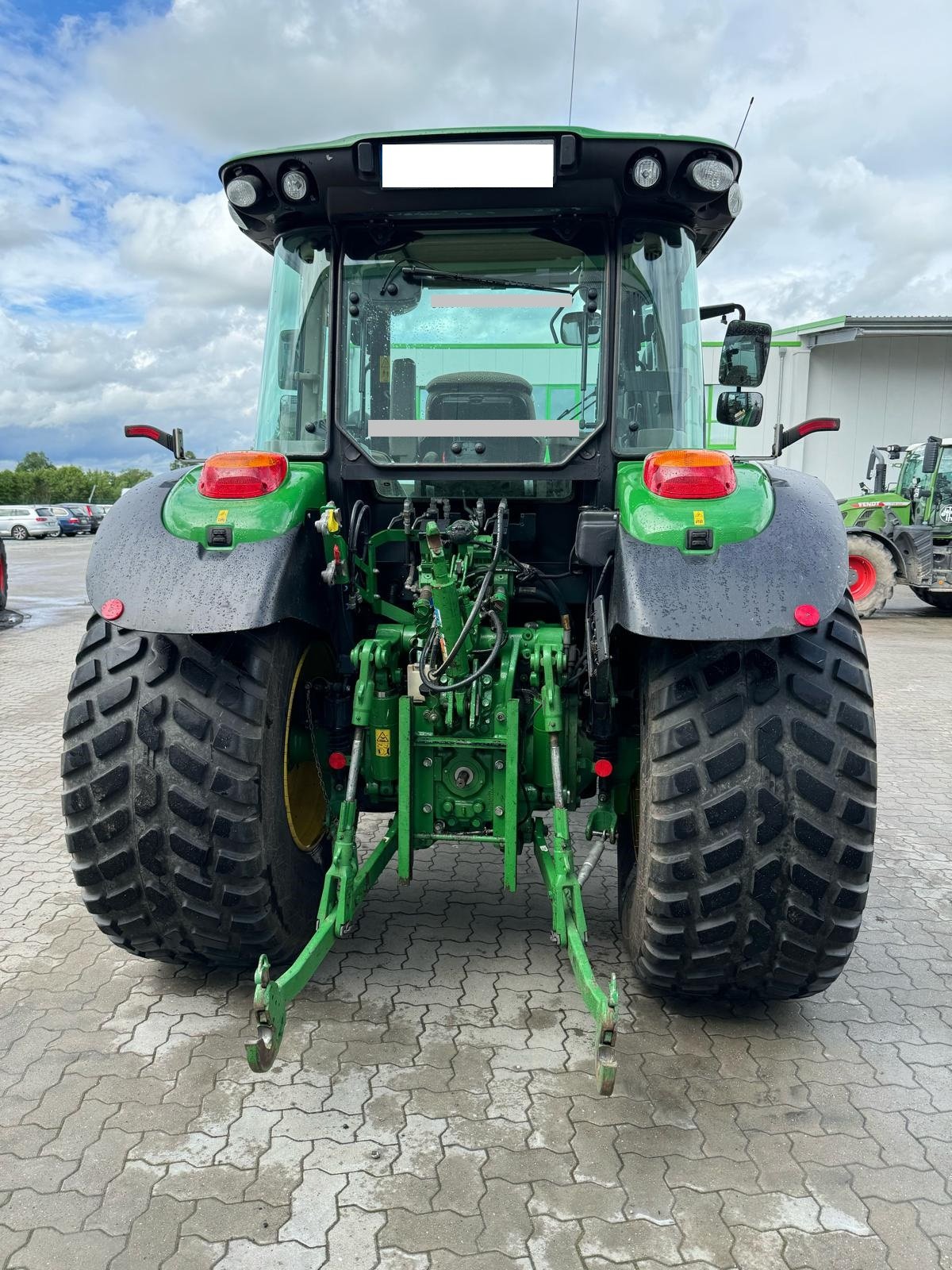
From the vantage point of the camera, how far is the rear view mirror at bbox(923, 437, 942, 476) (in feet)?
42.8

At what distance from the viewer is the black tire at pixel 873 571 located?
1352 cm

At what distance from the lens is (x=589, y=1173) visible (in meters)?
2.33

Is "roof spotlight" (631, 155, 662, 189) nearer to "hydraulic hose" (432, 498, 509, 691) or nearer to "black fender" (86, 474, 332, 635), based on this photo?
"hydraulic hose" (432, 498, 509, 691)

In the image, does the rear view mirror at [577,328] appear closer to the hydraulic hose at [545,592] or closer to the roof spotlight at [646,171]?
the roof spotlight at [646,171]

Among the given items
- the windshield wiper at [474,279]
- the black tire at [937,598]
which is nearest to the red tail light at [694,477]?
the windshield wiper at [474,279]

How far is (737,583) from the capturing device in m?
2.58

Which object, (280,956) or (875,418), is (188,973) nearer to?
(280,956)

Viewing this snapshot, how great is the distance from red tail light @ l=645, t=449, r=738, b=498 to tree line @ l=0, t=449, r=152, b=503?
200 ft

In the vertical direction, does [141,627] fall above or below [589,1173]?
above

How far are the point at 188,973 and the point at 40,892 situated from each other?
1.17 m

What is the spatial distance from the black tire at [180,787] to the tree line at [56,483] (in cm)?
6053

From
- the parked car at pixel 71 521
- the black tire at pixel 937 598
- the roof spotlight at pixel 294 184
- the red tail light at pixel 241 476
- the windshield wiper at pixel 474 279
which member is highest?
the roof spotlight at pixel 294 184

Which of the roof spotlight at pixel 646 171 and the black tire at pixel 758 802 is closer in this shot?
the black tire at pixel 758 802

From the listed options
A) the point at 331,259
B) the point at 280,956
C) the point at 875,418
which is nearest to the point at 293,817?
the point at 280,956
